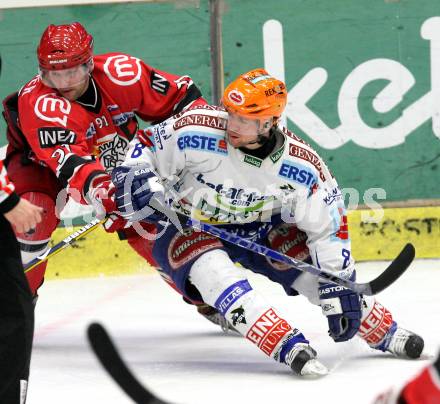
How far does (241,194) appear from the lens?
3.45m

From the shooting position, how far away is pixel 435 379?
162cm

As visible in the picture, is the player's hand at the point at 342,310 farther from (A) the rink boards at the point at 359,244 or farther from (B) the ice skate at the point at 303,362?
(A) the rink boards at the point at 359,244

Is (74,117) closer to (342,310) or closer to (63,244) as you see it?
(63,244)

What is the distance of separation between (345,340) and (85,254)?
1927 mm

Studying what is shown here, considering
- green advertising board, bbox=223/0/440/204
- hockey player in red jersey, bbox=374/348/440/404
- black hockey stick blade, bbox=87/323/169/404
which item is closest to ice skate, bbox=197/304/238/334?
green advertising board, bbox=223/0/440/204

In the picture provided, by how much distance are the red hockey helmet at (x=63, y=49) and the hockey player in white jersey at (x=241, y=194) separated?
1.63ft

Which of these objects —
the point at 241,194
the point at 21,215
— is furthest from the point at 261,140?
the point at 21,215

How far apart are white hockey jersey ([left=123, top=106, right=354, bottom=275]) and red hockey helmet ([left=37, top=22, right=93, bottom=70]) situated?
50 cm

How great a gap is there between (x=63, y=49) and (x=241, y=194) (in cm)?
87

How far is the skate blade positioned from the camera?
3119 mm

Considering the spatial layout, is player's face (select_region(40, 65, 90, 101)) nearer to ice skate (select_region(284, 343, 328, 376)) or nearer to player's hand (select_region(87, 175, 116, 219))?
player's hand (select_region(87, 175, 116, 219))

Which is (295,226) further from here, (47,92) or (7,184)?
(7,184)

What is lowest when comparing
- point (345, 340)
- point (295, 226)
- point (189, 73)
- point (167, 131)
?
point (345, 340)

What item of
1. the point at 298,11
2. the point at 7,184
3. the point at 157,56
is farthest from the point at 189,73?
the point at 7,184
